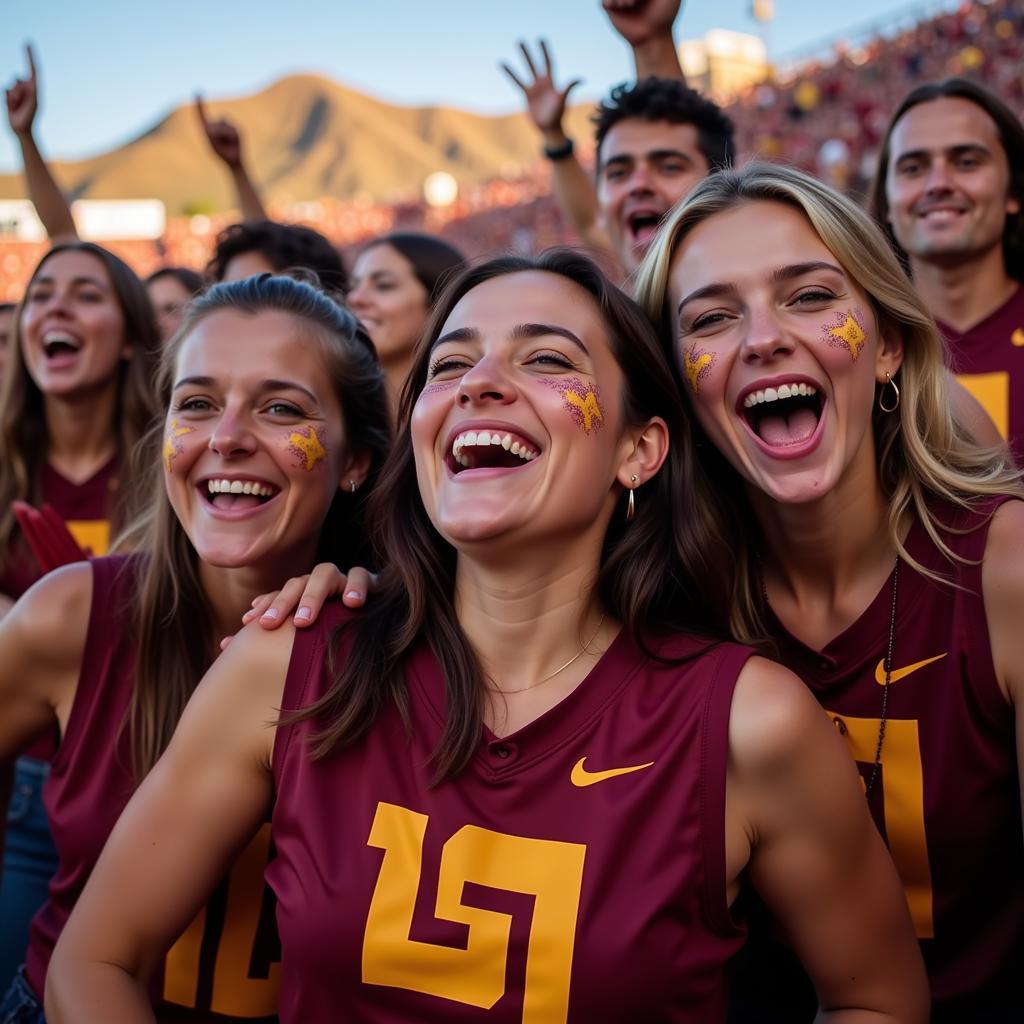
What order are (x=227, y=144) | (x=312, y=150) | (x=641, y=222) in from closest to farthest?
(x=641, y=222) < (x=227, y=144) < (x=312, y=150)

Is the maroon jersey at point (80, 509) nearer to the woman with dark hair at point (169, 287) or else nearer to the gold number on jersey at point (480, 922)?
the woman with dark hair at point (169, 287)

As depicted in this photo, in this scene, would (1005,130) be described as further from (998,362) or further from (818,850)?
(818,850)

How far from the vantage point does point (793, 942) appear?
5.60 feet

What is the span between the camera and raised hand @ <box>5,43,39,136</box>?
5.08 meters

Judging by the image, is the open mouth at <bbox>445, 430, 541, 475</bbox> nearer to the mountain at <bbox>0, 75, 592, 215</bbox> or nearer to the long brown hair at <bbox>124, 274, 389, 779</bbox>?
the long brown hair at <bbox>124, 274, 389, 779</bbox>

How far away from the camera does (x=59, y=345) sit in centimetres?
388

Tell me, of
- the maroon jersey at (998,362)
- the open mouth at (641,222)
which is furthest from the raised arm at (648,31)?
the maroon jersey at (998,362)

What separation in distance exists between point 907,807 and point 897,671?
0.78ft

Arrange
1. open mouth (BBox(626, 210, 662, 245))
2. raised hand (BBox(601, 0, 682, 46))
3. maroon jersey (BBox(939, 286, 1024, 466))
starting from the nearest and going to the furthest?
maroon jersey (BBox(939, 286, 1024, 466))
open mouth (BBox(626, 210, 662, 245))
raised hand (BBox(601, 0, 682, 46))

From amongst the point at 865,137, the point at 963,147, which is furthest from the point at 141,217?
the point at 963,147

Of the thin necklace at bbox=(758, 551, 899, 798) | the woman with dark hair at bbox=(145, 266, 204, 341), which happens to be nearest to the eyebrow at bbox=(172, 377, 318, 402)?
the thin necklace at bbox=(758, 551, 899, 798)

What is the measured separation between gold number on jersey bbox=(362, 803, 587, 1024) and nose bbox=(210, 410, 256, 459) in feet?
2.95

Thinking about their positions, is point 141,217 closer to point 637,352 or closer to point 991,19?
point 991,19

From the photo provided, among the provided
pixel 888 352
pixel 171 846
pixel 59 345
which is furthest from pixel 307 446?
pixel 59 345
